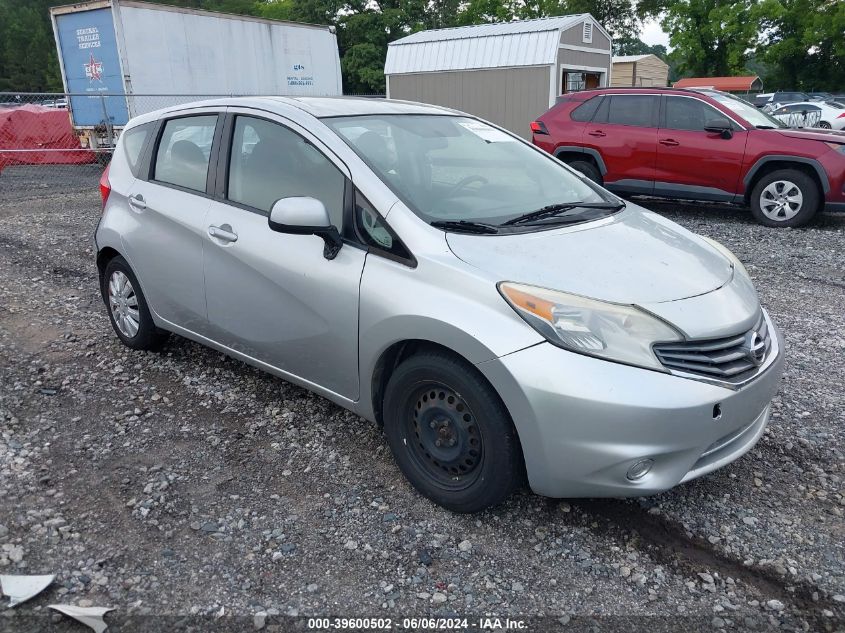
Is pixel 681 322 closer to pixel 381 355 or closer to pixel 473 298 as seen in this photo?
pixel 473 298

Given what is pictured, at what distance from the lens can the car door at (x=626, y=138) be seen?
932 cm

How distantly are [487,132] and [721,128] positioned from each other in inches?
231

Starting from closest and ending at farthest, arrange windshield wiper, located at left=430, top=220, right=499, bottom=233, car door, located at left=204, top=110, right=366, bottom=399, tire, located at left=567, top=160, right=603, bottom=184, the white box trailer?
1. windshield wiper, located at left=430, top=220, right=499, bottom=233
2. car door, located at left=204, top=110, right=366, bottom=399
3. tire, located at left=567, top=160, right=603, bottom=184
4. the white box trailer

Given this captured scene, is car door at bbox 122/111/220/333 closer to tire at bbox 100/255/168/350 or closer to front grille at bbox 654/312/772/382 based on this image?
tire at bbox 100/255/168/350

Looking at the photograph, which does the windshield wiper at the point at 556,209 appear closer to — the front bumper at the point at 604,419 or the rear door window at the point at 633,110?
the front bumper at the point at 604,419

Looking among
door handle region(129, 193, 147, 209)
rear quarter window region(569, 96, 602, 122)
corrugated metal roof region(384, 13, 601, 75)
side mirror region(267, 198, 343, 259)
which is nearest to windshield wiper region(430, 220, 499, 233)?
side mirror region(267, 198, 343, 259)

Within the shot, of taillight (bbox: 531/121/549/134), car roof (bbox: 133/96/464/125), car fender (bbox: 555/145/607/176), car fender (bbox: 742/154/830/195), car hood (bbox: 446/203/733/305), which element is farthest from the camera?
taillight (bbox: 531/121/549/134)

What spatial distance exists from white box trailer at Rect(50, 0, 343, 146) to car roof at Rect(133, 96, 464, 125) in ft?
39.6

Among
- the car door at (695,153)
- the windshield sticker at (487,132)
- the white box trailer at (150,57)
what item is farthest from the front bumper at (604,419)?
the white box trailer at (150,57)

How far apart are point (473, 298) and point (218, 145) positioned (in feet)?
6.41

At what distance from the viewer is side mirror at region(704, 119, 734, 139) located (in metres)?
8.66

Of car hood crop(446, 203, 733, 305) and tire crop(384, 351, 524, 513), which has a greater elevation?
car hood crop(446, 203, 733, 305)

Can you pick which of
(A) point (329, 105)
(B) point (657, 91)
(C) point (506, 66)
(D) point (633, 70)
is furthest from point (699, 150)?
(D) point (633, 70)

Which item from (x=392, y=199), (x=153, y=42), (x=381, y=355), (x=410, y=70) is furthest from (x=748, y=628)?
(x=410, y=70)
